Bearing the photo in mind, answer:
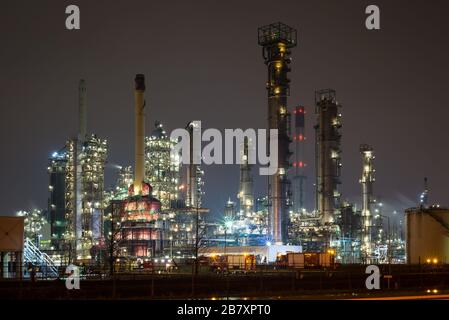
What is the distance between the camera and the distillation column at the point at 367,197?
11512 cm

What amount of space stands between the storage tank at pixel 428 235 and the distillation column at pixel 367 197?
4474cm

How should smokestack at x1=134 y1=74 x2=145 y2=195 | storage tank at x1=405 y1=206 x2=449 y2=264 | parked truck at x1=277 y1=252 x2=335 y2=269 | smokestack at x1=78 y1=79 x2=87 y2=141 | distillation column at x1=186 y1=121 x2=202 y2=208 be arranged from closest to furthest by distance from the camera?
storage tank at x1=405 y1=206 x2=449 y2=264 → parked truck at x1=277 y1=252 x2=335 y2=269 → smokestack at x1=134 y1=74 x2=145 y2=195 → distillation column at x1=186 y1=121 x2=202 y2=208 → smokestack at x1=78 y1=79 x2=87 y2=141

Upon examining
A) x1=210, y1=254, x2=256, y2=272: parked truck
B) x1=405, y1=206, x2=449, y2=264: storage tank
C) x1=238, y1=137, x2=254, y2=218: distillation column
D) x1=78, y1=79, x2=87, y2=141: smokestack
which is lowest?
x1=210, y1=254, x2=256, y2=272: parked truck

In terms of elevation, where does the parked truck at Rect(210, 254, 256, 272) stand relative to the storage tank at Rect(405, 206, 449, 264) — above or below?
below

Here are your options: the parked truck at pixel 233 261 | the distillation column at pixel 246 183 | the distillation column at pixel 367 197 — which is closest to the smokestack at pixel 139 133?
the distillation column at pixel 246 183

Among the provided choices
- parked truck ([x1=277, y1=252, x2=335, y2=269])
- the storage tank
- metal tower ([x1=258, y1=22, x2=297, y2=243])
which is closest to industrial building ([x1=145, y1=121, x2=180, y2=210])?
metal tower ([x1=258, y1=22, x2=297, y2=243])

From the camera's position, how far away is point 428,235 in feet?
224

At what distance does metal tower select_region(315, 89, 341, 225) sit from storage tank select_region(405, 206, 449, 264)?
1477 inches

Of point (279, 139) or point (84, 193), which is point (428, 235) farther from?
point (84, 193)

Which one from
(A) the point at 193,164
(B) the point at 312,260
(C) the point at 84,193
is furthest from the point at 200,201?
(B) the point at 312,260

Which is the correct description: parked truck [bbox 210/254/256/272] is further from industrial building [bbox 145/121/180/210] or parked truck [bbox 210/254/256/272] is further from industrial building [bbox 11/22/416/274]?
industrial building [bbox 145/121/180/210]

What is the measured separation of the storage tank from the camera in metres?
66.9

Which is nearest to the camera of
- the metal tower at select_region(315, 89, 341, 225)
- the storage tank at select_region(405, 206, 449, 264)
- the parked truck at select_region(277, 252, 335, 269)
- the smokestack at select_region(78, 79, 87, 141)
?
the storage tank at select_region(405, 206, 449, 264)
